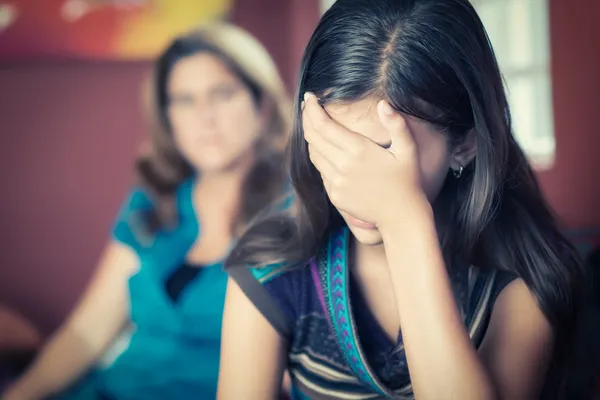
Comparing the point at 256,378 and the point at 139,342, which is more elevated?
the point at 256,378

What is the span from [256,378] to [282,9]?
1233 mm

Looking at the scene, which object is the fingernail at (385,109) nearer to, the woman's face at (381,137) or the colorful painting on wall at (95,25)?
the woman's face at (381,137)

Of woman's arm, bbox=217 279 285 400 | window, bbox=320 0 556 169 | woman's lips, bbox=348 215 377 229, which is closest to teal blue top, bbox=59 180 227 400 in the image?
woman's arm, bbox=217 279 285 400

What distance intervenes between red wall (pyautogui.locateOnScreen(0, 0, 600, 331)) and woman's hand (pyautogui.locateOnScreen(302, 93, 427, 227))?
2.81ft

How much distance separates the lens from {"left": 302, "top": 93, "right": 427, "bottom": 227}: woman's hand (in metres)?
0.46

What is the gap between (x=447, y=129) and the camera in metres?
0.50

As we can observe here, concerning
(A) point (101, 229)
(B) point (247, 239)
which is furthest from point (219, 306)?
(A) point (101, 229)

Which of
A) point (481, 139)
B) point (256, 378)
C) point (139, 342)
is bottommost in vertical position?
point (139, 342)

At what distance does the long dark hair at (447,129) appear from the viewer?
470 millimetres

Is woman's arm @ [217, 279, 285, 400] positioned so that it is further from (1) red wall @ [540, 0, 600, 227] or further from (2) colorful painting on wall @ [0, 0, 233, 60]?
(2) colorful painting on wall @ [0, 0, 233, 60]

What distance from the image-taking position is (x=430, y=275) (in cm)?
46

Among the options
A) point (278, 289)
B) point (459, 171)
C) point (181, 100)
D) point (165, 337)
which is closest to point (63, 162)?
point (181, 100)

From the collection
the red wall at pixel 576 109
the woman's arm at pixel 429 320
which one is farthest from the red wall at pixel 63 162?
the woman's arm at pixel 429 320

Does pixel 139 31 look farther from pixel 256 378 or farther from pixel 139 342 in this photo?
pixel 256 378
